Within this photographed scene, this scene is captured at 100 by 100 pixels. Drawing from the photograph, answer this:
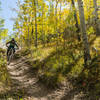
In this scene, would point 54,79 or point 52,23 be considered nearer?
point 54,79

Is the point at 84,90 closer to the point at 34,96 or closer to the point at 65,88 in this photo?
the point at 65,88

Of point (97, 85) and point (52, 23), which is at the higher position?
point (52, 23)

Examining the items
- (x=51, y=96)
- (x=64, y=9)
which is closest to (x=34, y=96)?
(x=51, y=96)

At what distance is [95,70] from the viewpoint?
4.75 m

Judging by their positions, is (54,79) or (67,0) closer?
(54,79)

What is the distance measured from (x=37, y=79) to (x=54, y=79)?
124 centimetres

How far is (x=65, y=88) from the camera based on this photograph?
4.71m

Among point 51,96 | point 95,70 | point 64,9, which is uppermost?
point 64,9

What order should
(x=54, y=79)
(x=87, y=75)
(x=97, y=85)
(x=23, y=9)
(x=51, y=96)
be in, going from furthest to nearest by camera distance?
1. (x=23, y=9)
2. (x=54, y=79)
3. (x=87, y=75)
4. (x=51, y=96)
5. (x=97, y=85)

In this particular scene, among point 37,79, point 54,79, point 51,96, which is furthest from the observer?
point 37,79

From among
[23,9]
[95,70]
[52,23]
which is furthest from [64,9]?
[95,70]

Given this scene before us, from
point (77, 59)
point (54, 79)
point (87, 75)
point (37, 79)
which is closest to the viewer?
point (87, 75)

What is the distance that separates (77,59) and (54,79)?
206 cm

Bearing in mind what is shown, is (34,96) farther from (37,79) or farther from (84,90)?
(84,90)
